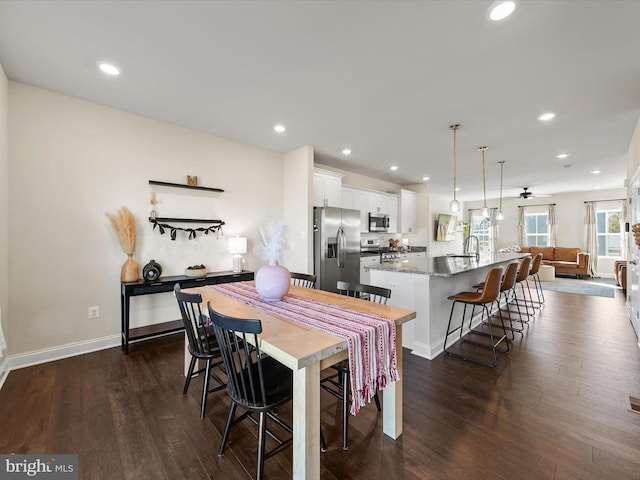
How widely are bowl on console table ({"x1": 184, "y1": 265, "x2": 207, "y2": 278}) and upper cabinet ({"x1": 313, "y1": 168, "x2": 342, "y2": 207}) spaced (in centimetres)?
209

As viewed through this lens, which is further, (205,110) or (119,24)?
(205,110)

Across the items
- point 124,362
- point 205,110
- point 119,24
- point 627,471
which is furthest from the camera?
point 205,110

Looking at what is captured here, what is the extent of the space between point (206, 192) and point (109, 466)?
3.10 metres

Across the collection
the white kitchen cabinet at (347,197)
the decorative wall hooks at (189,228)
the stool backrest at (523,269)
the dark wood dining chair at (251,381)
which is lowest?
the dark wood dining chair at (251,381)

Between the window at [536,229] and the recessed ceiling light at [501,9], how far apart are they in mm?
10097

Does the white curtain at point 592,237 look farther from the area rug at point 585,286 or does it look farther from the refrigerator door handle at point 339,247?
the refrigerator door handle at point 339,247

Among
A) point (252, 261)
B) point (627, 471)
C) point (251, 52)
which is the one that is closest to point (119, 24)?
point (251, 52)

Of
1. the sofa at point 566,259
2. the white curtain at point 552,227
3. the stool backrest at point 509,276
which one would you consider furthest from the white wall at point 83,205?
the white curtain at point 552,227

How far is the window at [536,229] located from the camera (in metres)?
9.49

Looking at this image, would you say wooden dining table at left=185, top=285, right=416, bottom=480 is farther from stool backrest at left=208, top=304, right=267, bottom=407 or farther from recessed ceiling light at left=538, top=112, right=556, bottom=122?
recessed ceiling light at left=538, top=112, right=556, bottom=122

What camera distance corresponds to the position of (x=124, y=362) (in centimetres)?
278

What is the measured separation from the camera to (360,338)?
54.7 inches

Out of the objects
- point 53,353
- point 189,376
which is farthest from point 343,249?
point 53,353

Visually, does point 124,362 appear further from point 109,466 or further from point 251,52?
point 251,52
